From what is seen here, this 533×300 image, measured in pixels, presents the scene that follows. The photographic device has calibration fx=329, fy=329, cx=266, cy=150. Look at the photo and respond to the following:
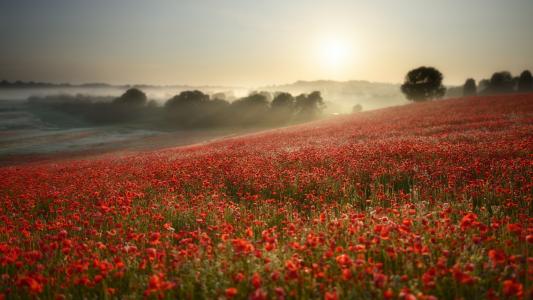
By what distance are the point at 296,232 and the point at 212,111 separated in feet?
279

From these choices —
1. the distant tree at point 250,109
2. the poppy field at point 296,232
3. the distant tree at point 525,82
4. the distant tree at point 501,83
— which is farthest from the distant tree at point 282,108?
the poppy field at point 296,232

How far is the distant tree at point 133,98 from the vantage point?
107250mm

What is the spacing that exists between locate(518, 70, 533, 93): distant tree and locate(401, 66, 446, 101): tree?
37.5 m

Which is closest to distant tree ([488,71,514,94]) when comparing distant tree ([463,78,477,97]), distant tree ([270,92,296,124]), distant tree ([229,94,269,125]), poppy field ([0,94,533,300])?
distant tree ([463,78,477,97])

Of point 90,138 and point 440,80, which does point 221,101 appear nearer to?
point 90,138

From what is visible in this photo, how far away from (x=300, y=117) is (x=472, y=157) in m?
76.4

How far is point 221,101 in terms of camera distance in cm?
9138

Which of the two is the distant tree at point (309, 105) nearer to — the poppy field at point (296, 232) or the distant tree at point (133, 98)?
the distant tree at point (133, 98)

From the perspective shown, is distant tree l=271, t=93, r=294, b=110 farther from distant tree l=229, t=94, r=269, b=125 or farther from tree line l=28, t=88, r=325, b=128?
distant tree l=229, t=94, r=269, b=125

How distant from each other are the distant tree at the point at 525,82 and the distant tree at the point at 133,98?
114344mm

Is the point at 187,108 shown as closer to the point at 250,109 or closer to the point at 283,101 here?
the point at 250,109

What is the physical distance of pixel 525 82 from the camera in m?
94.1

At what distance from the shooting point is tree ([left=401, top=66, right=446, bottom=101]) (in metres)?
74.6

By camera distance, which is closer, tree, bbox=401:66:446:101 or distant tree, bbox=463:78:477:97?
tree, bbox=401:66:446:101
